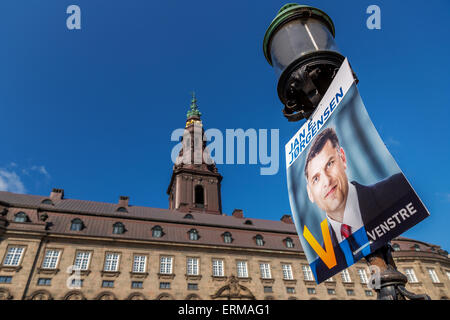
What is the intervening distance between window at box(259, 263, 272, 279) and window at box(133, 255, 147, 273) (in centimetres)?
1302

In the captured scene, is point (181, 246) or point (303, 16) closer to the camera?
point (303, 16)

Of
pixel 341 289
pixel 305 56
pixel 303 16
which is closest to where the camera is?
pixel 305 56

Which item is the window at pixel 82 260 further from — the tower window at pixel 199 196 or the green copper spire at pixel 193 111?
the green copper spire at pixel 193 111

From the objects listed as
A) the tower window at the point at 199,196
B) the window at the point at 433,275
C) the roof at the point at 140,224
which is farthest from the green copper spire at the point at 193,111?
the window at the point at 433,275

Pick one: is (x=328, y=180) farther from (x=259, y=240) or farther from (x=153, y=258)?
(x=259, y=240)

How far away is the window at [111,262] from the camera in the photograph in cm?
2911

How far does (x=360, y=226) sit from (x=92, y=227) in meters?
32.6

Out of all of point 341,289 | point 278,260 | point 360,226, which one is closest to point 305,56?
point 360,226

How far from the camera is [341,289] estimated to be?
35.0 m

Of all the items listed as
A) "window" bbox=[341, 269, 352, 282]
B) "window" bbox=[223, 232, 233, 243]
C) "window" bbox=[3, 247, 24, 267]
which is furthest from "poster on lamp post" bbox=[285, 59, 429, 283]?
"window" bbox=[341, 269, 352, 282]

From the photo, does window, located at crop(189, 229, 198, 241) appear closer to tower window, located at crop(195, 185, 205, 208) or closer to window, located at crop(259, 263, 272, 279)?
window, located at crop(259, 263, 272, 279)
